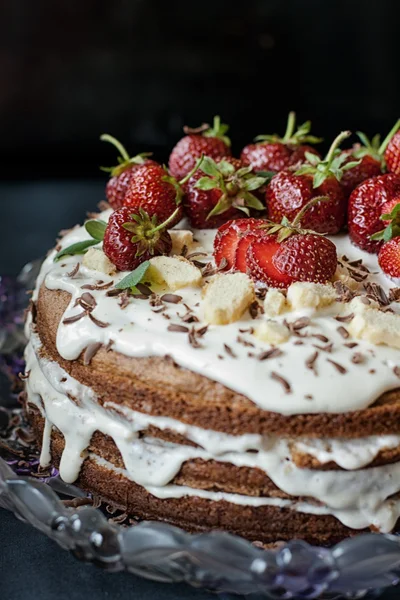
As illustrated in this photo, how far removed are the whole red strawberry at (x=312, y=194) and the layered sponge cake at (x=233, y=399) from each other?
0.30m

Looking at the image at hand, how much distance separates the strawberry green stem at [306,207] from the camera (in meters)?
2.53

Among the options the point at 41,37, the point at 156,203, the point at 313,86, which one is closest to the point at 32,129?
the point at 41,37

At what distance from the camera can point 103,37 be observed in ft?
18.3

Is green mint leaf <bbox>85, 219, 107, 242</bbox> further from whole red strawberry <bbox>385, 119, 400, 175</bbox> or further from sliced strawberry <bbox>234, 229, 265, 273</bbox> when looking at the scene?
whole red strawberry <bbox>385, 119, 400, 175</bbox>

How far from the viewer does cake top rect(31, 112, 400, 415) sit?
217cm

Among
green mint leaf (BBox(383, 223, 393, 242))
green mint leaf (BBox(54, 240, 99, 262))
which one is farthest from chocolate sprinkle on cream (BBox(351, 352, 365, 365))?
green mint leaf (BBox(54, 240, 99, 262))

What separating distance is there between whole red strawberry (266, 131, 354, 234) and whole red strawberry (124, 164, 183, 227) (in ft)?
0.99

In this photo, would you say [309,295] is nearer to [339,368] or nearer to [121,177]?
[339,368]

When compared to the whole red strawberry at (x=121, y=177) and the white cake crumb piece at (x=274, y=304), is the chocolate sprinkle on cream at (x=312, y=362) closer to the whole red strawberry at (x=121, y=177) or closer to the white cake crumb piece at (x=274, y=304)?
the white cake crumb piece at (x=274, y=304)

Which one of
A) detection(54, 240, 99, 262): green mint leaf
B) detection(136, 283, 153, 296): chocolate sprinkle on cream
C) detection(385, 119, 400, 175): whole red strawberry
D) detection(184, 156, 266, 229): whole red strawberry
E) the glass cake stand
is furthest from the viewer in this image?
detection(385, 119, 400, 175): whole red strawberry

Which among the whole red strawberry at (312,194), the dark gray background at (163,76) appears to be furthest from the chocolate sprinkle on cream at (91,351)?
the dark gray background at (163,76)

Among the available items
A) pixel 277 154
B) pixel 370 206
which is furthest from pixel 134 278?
pixel 277 154

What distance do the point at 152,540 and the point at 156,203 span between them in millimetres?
1118

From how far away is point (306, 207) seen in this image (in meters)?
2.54
